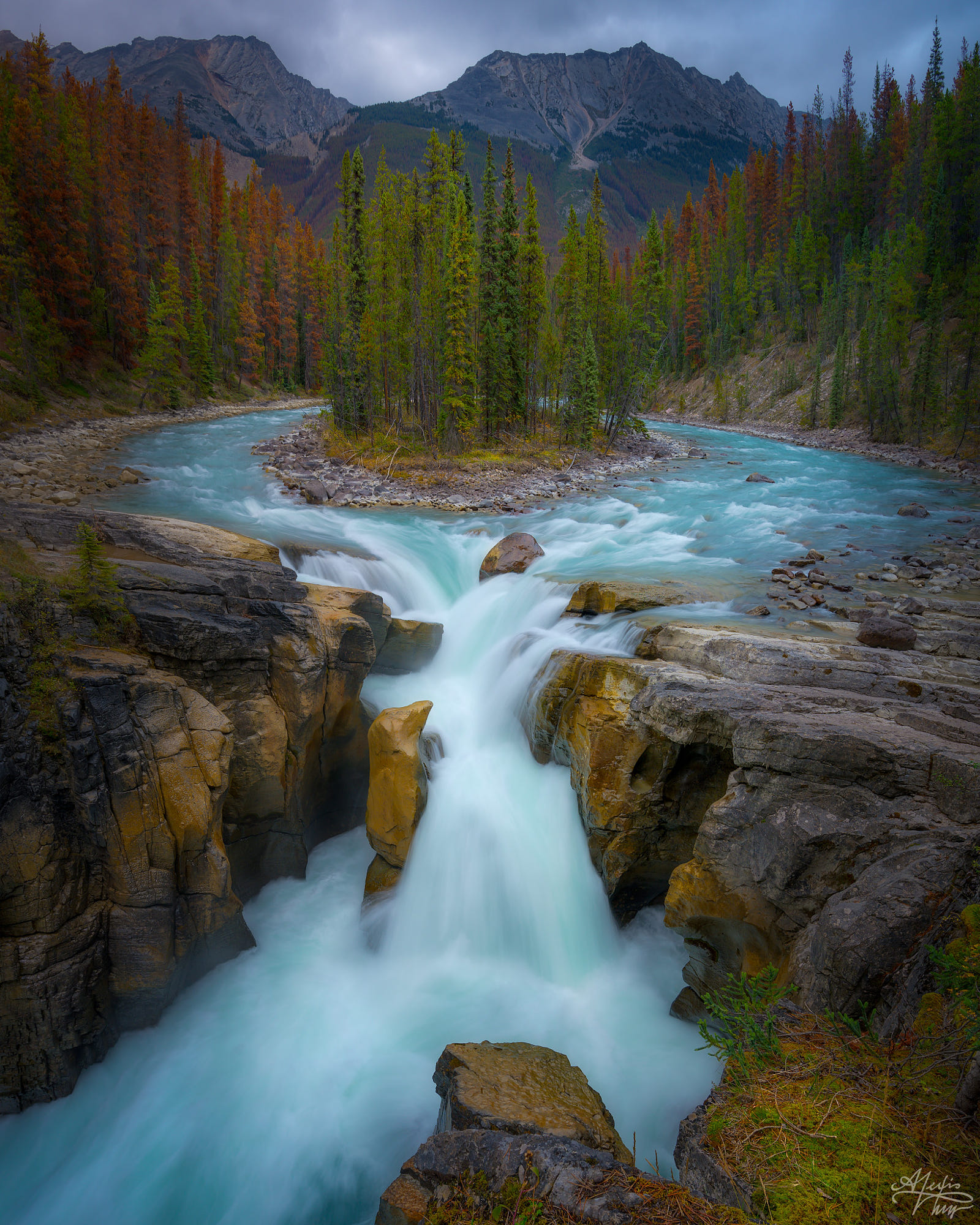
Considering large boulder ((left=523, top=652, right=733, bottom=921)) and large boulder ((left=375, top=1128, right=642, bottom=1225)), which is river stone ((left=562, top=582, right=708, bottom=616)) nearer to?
large boulder ((left=523, top=652, right=733, bottom=921))

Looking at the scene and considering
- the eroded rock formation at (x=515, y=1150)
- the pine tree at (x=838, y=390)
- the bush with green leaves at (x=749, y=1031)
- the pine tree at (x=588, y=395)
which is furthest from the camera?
the pine tree at (x=838, y=390)

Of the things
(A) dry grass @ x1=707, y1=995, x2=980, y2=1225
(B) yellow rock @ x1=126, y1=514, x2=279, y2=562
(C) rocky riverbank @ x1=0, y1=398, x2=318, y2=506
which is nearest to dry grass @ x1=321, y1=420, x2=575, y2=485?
(C) rocky riverbank @ x1=0, y1=398, x2=318, y2=506

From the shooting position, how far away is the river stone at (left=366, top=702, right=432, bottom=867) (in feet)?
25.9

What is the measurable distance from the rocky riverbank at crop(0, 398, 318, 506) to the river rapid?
6.61m

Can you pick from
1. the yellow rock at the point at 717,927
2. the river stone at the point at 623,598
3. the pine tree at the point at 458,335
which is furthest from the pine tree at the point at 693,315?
the yellow rock at the point at 717,927

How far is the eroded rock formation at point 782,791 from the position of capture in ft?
14.2

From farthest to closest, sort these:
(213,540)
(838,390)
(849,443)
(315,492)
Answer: (838,390) → (849,443) → (315,492) → (213,540)

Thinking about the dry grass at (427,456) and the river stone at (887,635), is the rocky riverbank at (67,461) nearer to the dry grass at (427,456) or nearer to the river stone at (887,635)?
the dry grass at (427,456)

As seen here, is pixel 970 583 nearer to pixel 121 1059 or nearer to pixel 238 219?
pixel 121 1059

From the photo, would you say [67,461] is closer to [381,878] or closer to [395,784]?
[395,784]

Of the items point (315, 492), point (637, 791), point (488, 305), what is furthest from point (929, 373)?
point (637, 791)
